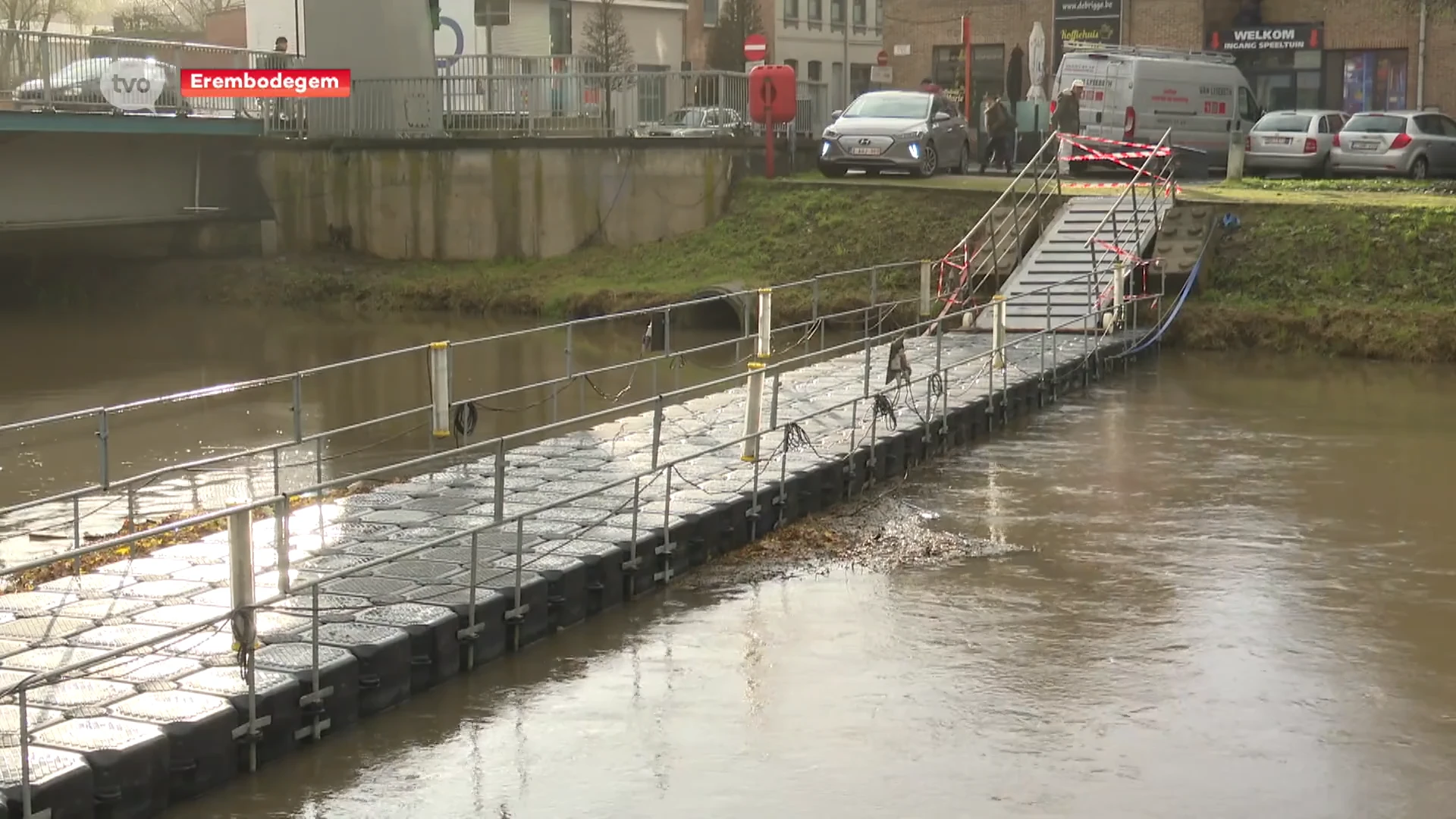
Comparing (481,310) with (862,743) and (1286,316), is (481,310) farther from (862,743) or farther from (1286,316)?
(862,743)

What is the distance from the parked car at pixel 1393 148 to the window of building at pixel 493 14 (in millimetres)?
19697

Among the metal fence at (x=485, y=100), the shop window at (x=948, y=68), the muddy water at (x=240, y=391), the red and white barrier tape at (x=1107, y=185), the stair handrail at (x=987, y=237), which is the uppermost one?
the shop window at (x=948, y=68)

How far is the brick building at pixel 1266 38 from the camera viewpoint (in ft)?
143

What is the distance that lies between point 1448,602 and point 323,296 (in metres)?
24.9

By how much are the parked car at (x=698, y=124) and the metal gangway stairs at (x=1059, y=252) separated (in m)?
6.39

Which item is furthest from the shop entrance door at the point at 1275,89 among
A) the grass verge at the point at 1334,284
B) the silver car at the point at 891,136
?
the grass verge at the point at 1334,284

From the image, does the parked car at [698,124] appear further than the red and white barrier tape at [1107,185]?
Yes

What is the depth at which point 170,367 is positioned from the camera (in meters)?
26.0

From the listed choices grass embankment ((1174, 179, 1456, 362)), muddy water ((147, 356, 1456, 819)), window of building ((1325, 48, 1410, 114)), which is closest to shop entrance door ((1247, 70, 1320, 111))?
window of building ((1325, 48, 1410, 114))

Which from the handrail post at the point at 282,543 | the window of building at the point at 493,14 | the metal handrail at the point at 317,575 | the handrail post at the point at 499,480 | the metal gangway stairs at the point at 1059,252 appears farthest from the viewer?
the window of building at the point at 493,14

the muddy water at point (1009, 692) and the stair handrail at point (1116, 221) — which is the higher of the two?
the stair handrail at point (1116, 221)

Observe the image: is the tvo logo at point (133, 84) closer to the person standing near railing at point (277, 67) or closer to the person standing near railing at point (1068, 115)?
the person standing near railing at point (277, 67)

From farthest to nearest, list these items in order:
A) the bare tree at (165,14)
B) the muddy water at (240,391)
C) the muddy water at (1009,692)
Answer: the bare tree at (165,14) < the muddy water at (240,391) < the muddy water at (1009,692)

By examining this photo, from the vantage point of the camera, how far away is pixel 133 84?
28.9 metres
